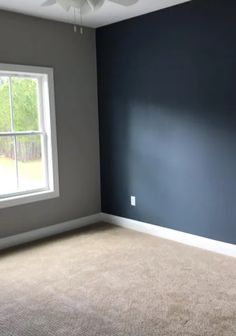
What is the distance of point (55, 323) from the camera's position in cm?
250

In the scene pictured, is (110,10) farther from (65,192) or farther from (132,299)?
(132,299)

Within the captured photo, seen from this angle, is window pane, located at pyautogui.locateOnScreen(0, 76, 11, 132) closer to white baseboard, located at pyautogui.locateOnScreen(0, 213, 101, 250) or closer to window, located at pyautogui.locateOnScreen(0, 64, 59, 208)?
window, located at pyautogui.locateOnScreen(0, 64, 59, 208)

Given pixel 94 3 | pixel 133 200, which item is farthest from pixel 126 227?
pixel 94 3

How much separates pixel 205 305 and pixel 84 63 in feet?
10.3

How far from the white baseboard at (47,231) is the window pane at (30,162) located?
1.69 feet

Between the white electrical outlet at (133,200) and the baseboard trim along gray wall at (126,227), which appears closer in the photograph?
the baseboard trim along gray wall at (126,227)

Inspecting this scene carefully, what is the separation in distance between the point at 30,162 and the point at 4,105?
2.31 ft

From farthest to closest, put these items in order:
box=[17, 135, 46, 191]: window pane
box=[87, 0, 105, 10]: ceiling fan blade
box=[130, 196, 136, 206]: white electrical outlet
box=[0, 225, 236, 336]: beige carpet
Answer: box=[130, 196, 136, 206]: white electrical outlet, box=[17, 135, 46, 191]: window pane, box=[0, 225, 236, 336]: beige carpet, box=[87, 0, 105, 10]: ceiling fan blade

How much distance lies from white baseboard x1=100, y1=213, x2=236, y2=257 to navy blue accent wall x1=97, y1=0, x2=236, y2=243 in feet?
0.20

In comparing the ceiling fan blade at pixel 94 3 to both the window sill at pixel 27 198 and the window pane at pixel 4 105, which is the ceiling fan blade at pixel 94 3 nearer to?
the window pane at pixel 4 105

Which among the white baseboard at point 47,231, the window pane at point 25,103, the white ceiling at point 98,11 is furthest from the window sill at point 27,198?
the white ceiling at point 98,11

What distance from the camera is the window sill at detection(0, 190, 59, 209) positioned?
3957 mm

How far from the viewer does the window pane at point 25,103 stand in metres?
4.05

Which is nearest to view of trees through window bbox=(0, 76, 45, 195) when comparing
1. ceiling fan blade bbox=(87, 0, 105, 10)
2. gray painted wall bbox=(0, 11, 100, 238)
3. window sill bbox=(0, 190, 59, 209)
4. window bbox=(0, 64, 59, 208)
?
window bbox=(0, 64, 59, 208)
